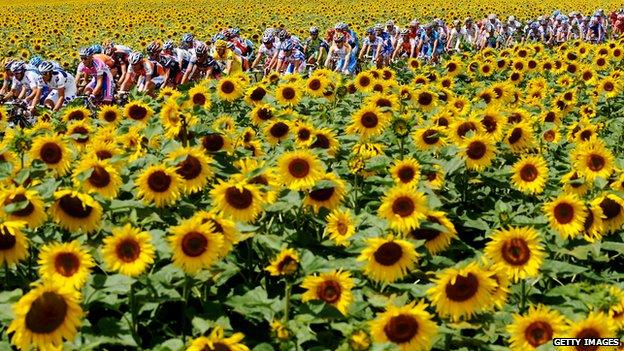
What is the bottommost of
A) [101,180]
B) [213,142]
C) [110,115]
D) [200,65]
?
[101,180]

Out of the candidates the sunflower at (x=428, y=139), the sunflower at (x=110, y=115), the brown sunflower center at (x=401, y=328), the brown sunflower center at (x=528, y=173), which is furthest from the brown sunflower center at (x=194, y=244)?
the sunflower at (x=110, y=115)

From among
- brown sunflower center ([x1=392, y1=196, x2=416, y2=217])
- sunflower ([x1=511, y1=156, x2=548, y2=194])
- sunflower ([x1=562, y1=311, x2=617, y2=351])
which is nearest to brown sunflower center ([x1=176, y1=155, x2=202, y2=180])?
brown sunflower center ([x1=392, y1=196, x2=416, y2=217])

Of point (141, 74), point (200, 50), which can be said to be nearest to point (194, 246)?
point (141, 74)

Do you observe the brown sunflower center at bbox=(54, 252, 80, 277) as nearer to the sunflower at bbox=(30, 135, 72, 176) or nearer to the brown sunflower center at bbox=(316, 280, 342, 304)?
the brown sunflower center at bbox=(316, 280, 342, 304)

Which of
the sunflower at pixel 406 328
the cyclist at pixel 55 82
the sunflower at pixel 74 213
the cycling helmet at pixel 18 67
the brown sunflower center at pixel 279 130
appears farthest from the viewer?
the cycling helmet at pixel 18 67

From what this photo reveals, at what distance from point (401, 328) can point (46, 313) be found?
178cm

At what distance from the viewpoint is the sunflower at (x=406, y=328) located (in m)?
3.51

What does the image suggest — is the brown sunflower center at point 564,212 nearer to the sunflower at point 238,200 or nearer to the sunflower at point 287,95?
the sunflower at point 238,200

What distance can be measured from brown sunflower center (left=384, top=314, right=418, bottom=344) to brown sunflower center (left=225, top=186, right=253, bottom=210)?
146 cm

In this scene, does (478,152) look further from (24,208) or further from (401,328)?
(24,208)

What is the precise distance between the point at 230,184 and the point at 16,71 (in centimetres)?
992

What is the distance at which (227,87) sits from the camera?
8.91 meters

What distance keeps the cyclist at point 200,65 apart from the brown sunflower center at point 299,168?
32.5 ft

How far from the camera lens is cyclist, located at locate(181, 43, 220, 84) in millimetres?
14594
